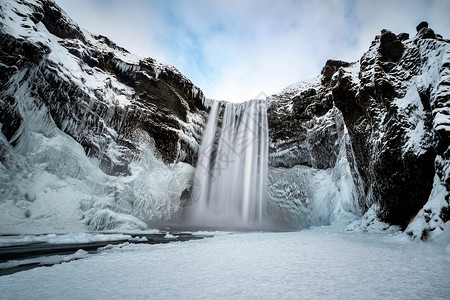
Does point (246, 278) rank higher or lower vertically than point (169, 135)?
lower

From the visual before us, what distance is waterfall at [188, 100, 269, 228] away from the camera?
22.7 metres

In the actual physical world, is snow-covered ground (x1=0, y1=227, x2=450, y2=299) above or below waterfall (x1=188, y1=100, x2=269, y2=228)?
below

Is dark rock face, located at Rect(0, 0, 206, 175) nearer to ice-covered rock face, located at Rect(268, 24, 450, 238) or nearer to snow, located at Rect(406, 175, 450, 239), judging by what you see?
ice-covered rock face, located at Rect(268, 24, 450, 238)

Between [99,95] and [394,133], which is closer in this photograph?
[394,133]

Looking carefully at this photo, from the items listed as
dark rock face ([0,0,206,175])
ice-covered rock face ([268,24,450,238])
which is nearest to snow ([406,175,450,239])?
ice-covered rock face ([268,24,450,238])

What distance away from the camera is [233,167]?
80.6 feet

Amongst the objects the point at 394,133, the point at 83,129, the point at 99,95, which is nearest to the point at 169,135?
the point at 99,95

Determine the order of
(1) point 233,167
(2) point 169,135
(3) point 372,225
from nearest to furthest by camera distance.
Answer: (3) point 372,225 < (2) point 169,135 < (1) point 233,167

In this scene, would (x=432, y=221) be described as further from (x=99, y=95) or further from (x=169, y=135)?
(x=99, y=95)

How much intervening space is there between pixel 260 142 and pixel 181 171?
32.1 feet

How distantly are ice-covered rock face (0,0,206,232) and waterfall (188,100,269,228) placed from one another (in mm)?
2160

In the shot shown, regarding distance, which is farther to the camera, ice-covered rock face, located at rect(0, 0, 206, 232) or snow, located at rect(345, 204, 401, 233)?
ice-covered rock face, located at rect(0, 0, 206, 232)

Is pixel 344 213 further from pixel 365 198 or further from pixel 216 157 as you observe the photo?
pixel 216 157

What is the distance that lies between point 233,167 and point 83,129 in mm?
15306
